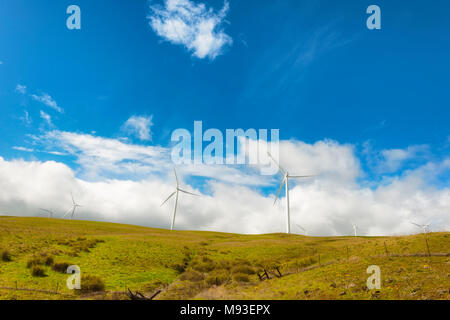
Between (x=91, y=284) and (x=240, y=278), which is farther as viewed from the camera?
(x=240, y=278)

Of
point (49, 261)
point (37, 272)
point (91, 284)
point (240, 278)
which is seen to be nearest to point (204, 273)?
point (240, 278)

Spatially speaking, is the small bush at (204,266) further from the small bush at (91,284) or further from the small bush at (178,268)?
the small bush at (91,284)

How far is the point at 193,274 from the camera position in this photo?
3400cm

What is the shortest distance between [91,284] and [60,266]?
349 inches

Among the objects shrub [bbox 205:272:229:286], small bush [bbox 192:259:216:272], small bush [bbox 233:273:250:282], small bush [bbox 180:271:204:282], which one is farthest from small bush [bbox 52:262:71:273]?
small bush [bbox 233:273:250:282]

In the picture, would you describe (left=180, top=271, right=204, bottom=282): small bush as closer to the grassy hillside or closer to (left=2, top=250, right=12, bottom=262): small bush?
the grassy hillside

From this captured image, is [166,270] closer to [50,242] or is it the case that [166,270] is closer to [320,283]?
[320,283]

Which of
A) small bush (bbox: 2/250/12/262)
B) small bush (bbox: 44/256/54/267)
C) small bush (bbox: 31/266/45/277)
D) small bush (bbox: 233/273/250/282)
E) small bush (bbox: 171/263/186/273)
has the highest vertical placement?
small bush (bbox: 2/250/12/262)

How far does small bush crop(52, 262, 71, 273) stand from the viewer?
31297 millimetres

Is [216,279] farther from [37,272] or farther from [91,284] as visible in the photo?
[37,272]

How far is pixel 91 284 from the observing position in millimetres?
26328

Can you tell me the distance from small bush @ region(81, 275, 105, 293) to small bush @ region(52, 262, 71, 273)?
586cm
